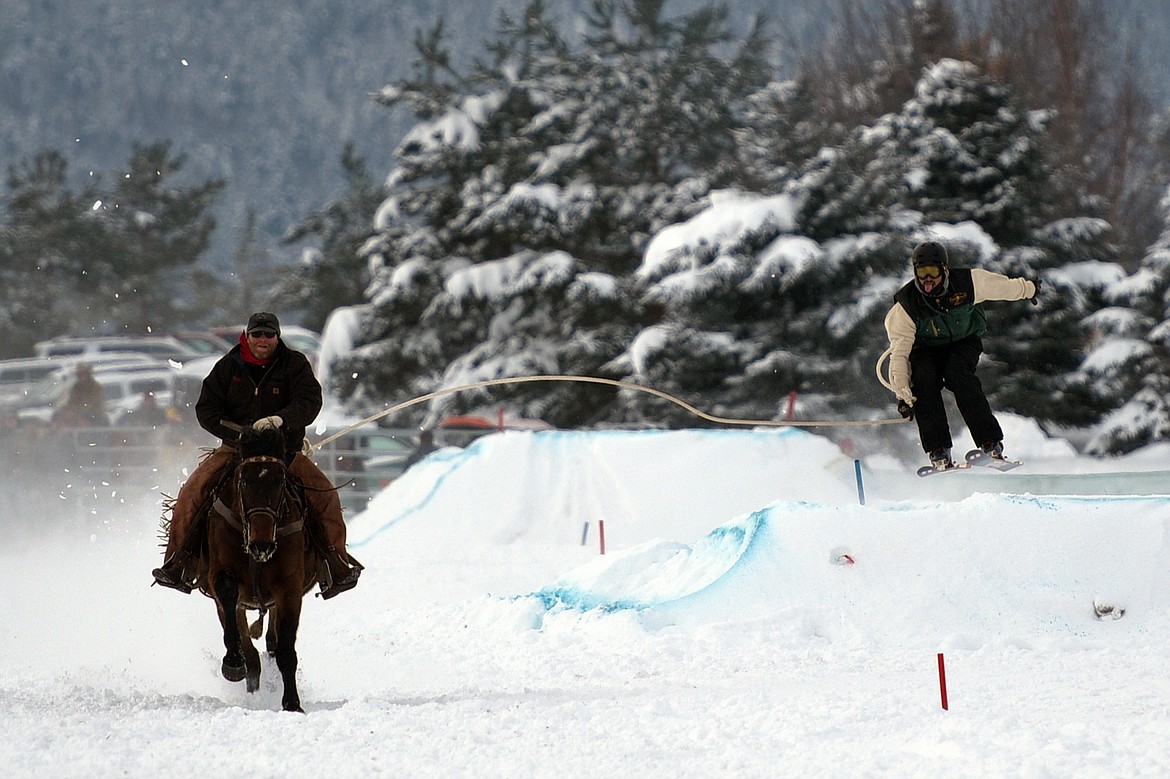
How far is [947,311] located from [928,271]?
50 centimetres

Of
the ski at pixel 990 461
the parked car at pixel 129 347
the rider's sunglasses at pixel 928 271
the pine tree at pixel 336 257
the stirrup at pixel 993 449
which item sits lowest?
the ski at pixel 990 461

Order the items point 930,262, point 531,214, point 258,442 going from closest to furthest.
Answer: point 258,442
point 930,262
point 531,214

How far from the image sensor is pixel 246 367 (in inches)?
354

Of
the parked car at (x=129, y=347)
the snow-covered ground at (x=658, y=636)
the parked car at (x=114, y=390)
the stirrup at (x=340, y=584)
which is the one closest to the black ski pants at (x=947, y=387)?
the snow-covered ground at (x=658, y=636)

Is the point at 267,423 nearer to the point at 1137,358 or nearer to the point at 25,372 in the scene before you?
the point at 1137,358

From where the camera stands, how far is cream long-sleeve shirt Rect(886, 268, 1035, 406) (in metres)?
10.0

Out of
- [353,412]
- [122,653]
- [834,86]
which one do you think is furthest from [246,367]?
[834,86]

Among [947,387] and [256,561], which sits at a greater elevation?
[947,387]

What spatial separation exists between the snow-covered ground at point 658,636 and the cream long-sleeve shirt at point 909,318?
1.26m

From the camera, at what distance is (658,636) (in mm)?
10414

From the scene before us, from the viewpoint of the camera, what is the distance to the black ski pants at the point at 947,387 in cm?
1049

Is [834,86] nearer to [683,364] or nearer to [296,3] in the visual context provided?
[683,364]

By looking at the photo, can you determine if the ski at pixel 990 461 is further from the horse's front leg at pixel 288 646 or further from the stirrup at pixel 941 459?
the horse's front leg at pixel 288 646

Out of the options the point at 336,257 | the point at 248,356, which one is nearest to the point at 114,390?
the point at 336,257
